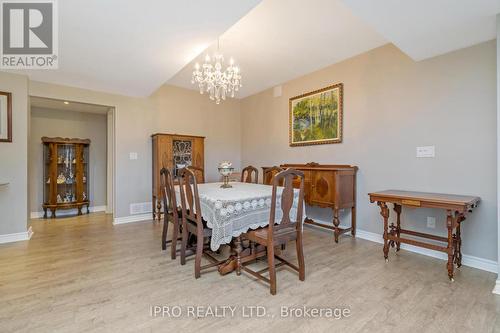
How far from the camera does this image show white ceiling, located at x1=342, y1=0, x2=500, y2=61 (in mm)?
1923

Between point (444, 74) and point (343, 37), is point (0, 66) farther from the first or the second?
point (444, 74)

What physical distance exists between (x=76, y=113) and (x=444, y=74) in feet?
21.2

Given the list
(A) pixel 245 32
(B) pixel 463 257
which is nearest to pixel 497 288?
(B) pixel 463 257

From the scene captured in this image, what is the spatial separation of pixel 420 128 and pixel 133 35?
3.31 meters

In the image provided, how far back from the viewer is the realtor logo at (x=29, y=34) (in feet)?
6.88

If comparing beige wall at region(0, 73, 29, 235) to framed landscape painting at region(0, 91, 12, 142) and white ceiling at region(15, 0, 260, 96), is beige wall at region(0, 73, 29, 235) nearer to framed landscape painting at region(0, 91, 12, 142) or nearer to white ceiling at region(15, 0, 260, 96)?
framed landscape painting at region(0, 91, 12, 142)

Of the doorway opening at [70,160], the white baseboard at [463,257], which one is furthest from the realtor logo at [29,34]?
the white baseboard at [463,257]

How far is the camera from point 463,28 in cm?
222

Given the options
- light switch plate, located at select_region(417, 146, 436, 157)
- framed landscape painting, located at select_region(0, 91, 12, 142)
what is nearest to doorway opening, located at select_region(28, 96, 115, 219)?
framed landscape painting, located at select_region(0, 91, 12, 142)

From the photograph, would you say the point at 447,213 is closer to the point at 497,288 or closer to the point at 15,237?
the point at 497,288

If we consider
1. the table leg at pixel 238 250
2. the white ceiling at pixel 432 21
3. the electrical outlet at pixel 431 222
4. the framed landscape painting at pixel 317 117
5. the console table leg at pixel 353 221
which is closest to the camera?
the white ceiling at pixel 432 21

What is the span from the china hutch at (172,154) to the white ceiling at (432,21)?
10.7ft

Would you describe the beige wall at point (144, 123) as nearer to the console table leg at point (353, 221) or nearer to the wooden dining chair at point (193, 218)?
the wooden dining chair at point (193, 218)

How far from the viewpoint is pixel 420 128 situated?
2900 mm
